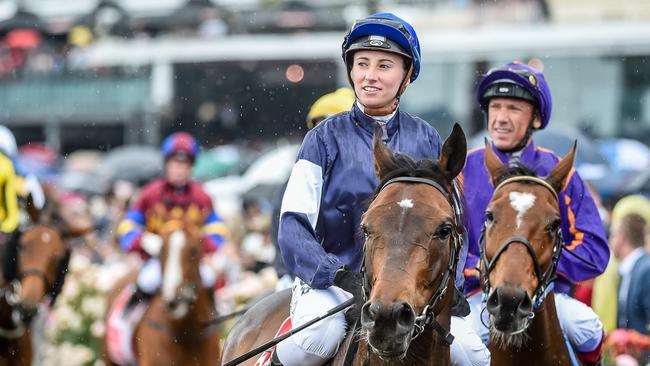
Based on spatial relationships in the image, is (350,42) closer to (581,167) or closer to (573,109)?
(581,167)

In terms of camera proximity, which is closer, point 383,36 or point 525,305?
point 383,36

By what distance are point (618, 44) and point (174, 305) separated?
2040cm

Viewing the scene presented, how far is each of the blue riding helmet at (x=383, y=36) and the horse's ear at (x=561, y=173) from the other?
133 cm

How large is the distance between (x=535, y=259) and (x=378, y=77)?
52.2 inches

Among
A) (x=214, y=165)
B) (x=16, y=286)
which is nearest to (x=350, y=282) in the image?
(x=16, y=286)

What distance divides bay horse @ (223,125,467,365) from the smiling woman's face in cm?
41

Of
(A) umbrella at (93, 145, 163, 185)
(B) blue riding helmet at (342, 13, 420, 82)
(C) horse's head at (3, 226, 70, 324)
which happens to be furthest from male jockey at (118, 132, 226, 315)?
(A) umbrella at (93, 145, 163, 185)

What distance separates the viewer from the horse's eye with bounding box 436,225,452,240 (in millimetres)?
4020

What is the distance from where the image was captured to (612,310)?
8.98 metres

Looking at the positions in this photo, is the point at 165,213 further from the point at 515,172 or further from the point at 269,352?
the point at 269,352

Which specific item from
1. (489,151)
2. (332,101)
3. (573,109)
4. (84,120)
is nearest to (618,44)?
(573,109)

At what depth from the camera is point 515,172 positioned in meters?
5.77

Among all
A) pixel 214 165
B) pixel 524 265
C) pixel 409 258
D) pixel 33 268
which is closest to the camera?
pixel 409 258

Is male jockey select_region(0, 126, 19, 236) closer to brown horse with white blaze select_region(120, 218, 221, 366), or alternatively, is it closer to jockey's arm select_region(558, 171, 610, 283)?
brown horse with white blaze select_region(120, 218, 221, 366)
